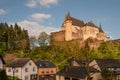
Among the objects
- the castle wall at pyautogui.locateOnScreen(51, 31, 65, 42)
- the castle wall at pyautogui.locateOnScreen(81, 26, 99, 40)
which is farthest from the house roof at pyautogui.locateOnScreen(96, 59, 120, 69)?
the castle wall at pyautogui.locateOnScreen(51, 31, 65, 42)

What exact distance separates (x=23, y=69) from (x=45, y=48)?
104 feet

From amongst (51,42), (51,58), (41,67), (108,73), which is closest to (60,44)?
(51,42)

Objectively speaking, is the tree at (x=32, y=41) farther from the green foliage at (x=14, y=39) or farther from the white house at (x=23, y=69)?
the white house at (x=23, y=69)

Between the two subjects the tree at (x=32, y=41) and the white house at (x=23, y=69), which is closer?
the white house at (x=23, y=69)

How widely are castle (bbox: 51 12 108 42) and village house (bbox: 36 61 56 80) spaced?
3251 cm

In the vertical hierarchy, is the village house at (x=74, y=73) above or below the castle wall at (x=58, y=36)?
below

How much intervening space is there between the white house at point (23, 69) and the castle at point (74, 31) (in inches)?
1490

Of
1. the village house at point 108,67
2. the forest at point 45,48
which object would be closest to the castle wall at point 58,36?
the forest at point 45,48

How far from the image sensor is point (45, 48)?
9156 cm

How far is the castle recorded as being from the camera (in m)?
102

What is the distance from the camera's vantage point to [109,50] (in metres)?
87.5

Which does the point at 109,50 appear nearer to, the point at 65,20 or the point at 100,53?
the point at 100,53

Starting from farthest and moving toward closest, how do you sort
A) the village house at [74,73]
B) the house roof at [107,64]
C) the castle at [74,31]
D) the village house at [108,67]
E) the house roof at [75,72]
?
the castle at [74,31]
the house roof at [107,64]
the village house at [108,67]
the house roof at [75,72]
the village house at [74,73]

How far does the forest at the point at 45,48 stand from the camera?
85.2 m
